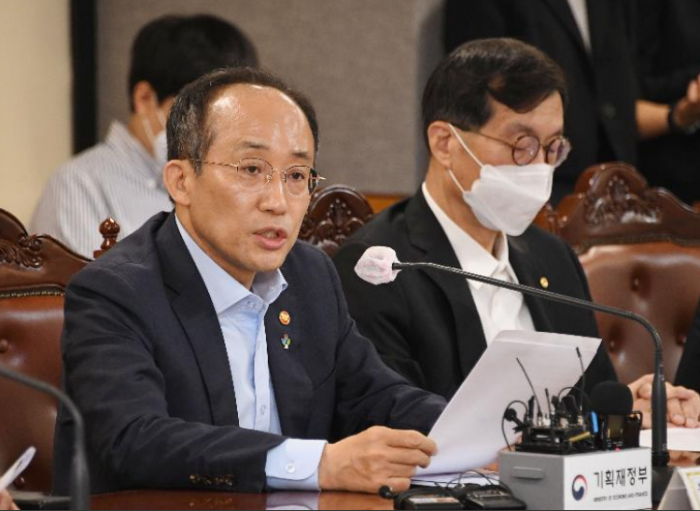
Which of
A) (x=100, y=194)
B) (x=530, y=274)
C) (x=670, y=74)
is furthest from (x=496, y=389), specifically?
(x=670, y=74)

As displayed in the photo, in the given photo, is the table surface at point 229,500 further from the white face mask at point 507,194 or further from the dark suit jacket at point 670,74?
the dark suit jacket at point 670,74

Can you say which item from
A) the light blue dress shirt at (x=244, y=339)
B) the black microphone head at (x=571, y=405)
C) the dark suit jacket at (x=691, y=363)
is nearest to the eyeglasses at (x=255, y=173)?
the light blue dress shirt at (x=244, y=339)

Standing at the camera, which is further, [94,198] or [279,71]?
[279,71]

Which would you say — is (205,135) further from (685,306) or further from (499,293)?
(685,306)

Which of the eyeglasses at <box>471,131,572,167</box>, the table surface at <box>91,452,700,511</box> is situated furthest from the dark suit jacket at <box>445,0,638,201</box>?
the table surface at <box>91,452,700,511</box>

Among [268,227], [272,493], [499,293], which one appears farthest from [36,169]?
[272,493]

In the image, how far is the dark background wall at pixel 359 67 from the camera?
460cm

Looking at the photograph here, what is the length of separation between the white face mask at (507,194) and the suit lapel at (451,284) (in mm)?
116

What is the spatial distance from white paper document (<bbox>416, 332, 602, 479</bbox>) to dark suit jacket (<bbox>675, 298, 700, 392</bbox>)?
3.68ft

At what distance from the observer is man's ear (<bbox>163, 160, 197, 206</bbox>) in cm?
244

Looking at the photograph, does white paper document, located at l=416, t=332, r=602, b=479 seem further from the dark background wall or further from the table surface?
the dark background wall

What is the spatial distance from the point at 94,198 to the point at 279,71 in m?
0.95

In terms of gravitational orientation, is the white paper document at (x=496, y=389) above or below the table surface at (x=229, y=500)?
above

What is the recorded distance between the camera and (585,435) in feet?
6.21
